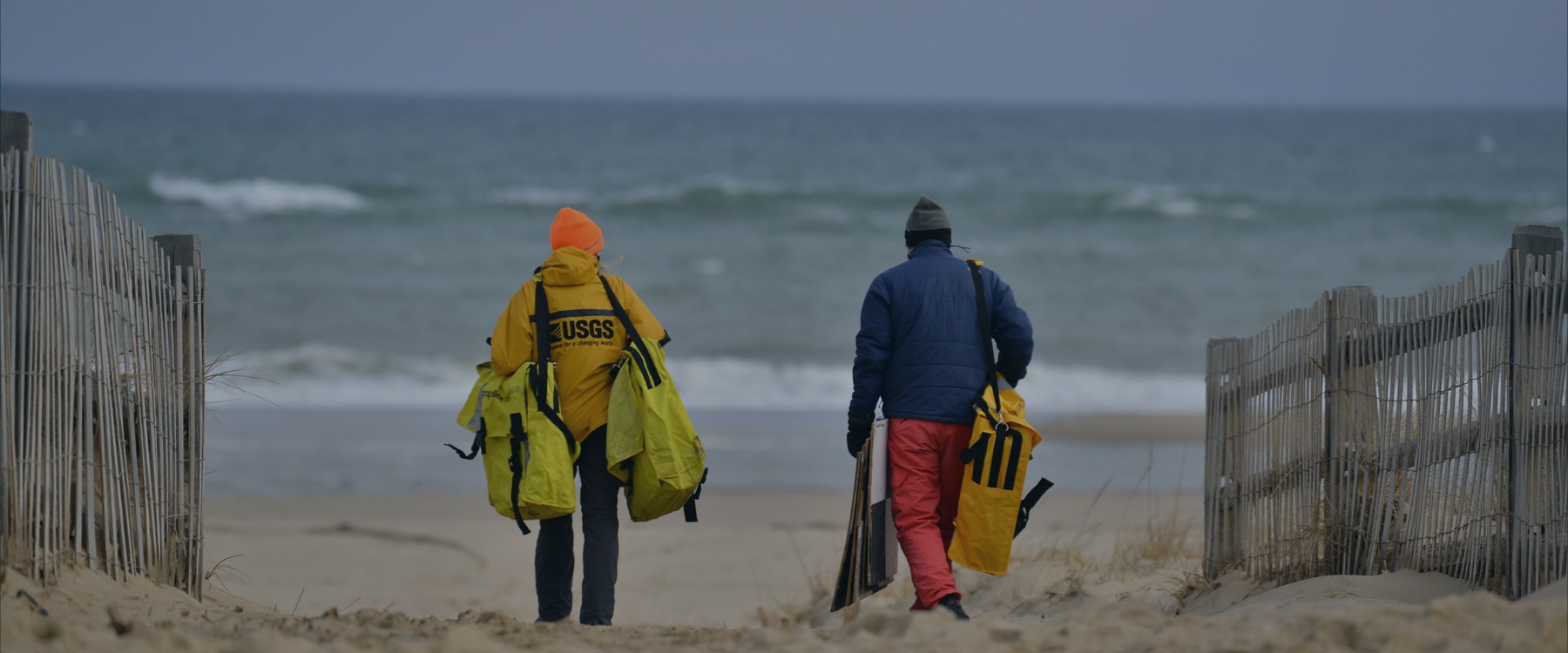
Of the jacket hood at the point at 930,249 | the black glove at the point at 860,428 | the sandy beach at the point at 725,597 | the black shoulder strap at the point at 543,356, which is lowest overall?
the sandy beach at the point at 725,597

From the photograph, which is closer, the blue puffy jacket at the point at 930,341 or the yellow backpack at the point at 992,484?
the yellow backpack at the point at 992,484

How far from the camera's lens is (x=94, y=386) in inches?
155

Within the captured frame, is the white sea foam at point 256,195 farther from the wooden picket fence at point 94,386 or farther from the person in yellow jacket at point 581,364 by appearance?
the person in yellow jacket at point 581,364

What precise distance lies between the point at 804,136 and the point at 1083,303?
34.6 m

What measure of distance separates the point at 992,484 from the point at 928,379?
0.42 meters

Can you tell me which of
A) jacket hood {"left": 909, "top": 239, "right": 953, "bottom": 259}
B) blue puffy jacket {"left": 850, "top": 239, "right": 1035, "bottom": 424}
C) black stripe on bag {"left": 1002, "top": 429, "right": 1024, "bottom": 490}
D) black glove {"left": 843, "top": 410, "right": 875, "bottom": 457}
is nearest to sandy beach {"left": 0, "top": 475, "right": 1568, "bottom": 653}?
black stripe on bag {"left": 1002, "top": 429, "right": 1024, "bottom": 490}

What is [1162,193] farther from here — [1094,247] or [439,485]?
[439,485]

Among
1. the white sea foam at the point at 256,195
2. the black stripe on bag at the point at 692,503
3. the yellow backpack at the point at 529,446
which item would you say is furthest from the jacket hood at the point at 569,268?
the white sea foam at the point at 256,195

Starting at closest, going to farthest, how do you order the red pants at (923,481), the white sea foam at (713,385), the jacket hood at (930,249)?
1. the red pants at (923,481)
2. the jacket hood at (930,249)
3. the white sea foam at (713,385)

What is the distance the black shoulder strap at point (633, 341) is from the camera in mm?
4504

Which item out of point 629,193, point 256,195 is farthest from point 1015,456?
point 256,195

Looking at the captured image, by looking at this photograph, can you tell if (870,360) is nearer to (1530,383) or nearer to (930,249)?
(930,249)

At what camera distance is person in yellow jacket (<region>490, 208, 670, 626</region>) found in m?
4.58

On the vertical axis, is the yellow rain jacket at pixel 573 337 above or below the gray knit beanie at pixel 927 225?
below
